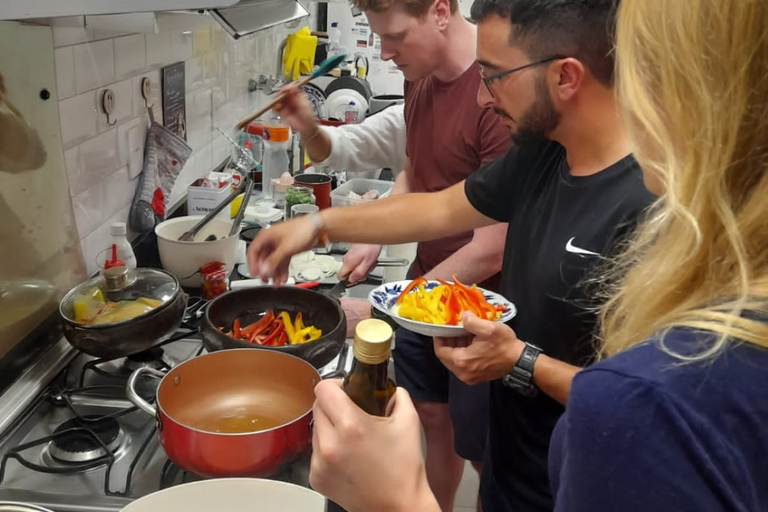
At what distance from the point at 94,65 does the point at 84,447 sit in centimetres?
84

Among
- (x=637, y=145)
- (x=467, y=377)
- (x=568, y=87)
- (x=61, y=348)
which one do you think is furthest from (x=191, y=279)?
(x=637, y=145)

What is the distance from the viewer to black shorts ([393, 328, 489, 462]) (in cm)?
165

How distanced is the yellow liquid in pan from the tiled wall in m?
0.62

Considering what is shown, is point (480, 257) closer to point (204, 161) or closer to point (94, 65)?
point (94, 65)

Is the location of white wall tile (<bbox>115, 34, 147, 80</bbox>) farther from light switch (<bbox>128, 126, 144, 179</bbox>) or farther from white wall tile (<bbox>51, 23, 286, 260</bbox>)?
light switch (<bbox>128, 126, 144, 179</bbox>)

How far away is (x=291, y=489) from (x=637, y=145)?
641mm

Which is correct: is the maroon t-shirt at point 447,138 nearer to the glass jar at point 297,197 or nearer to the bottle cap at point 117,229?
the glass jar at point 297,197

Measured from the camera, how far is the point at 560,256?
1142 millimetres

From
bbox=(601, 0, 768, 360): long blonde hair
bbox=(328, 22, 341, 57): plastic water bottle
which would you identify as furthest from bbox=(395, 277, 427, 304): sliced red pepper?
bbox=(328, 22, 341, 57): plastic water bottle

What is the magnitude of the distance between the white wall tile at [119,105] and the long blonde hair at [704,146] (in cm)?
129

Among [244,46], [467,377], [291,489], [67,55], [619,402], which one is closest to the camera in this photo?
[619,402]

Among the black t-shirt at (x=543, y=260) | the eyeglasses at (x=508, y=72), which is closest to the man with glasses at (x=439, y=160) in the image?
the black t-shirt at (x=543, y=260)

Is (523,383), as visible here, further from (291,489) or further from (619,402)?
(619,402)

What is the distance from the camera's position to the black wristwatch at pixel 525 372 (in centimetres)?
116
